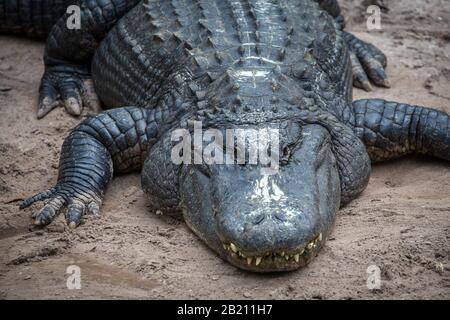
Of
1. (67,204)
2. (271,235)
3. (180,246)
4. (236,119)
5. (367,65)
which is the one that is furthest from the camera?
(367,65)

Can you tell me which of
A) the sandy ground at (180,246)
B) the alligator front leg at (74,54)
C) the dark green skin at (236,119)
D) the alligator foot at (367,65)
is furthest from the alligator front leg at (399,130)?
the alligator front leg at (74,54)

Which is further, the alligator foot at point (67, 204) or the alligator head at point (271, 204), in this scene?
the alligator foot at point (67, 204)

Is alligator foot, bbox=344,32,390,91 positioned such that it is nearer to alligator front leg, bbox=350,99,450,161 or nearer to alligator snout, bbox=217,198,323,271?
alligator front leg, bbox=350,99,450,161

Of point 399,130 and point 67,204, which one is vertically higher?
point 399,130

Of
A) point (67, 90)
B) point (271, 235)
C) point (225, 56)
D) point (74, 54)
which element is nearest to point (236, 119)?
point (225, 56)

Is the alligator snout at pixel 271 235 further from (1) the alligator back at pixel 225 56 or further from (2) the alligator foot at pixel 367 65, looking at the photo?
(2) the alligator foot at pixel 367 65

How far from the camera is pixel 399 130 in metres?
5.34

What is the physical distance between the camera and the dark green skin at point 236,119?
13.4 ft

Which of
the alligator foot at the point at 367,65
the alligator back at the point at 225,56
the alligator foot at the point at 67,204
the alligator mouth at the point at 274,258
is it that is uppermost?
the alligator back at the point at 225,56

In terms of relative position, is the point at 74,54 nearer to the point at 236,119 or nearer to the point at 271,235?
the point at 236,119

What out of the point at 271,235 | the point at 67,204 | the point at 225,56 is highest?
the point at 225,56

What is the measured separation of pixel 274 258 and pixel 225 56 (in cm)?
175
